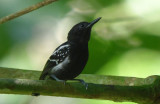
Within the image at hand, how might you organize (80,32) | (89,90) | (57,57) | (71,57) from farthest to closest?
(80,32)
(57,57)
(71,57)
(89,90)

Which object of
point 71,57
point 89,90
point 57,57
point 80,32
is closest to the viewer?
point 89,90

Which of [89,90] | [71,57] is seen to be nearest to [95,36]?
[71,57]

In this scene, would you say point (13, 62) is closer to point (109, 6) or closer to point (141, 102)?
point (109, 6)

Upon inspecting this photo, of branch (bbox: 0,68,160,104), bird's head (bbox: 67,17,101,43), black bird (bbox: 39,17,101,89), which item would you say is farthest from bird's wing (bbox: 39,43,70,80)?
branch (bbox: 0,68,160,104)

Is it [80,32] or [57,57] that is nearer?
[57,57]

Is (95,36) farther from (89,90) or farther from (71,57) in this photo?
(89,90)

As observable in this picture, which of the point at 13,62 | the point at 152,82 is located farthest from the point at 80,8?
the point at 152,82

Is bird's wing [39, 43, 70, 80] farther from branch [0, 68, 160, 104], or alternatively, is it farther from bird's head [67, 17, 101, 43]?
branch [0, 68, 160, 104]

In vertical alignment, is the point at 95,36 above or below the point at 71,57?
above

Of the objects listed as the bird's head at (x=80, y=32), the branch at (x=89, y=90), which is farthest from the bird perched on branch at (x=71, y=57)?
the branch at (x=89, y=90)
